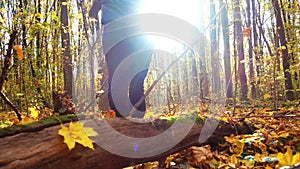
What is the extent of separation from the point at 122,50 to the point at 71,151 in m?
1.13

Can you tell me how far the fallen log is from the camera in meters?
1.22

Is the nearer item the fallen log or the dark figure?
the fallen log

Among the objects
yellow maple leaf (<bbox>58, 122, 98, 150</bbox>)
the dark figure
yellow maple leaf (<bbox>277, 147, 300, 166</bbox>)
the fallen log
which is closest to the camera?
the fallen log

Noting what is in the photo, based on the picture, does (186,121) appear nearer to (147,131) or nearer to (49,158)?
(147,131)

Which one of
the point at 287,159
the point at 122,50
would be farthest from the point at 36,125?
the point at 287,159

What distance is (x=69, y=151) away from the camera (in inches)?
53.0

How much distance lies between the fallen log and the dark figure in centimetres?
57

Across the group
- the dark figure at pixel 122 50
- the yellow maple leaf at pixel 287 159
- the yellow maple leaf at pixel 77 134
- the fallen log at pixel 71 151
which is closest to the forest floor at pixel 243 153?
the yellow maple leaf at pixel 287 159

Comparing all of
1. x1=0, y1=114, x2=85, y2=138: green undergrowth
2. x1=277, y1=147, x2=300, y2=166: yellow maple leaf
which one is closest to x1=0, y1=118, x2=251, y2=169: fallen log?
x1=0, y1=114, x2=85, y2=138: green undergrowth

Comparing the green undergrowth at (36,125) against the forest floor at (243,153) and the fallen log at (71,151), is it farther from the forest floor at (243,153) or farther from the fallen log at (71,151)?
the forest floor at (243,153)

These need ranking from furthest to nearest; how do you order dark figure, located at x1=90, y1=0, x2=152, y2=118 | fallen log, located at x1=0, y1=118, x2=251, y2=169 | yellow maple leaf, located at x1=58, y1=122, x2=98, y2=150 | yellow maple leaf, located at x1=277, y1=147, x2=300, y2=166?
dark figure, located at x1=90, y1=0, x2=152, y2=118, yellow maple leaf, located at x1=277, y1=147, x2=300, y2=166, yellow maple leaf, located at x1=58, y1=122, x2=98, y2=150, fallen log, located at x1=0, y1=118, x2=251, y2=169

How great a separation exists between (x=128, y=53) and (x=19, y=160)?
130cm

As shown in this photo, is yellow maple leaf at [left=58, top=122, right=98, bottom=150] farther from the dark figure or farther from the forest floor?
the dark figure

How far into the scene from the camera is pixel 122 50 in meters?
2.31
